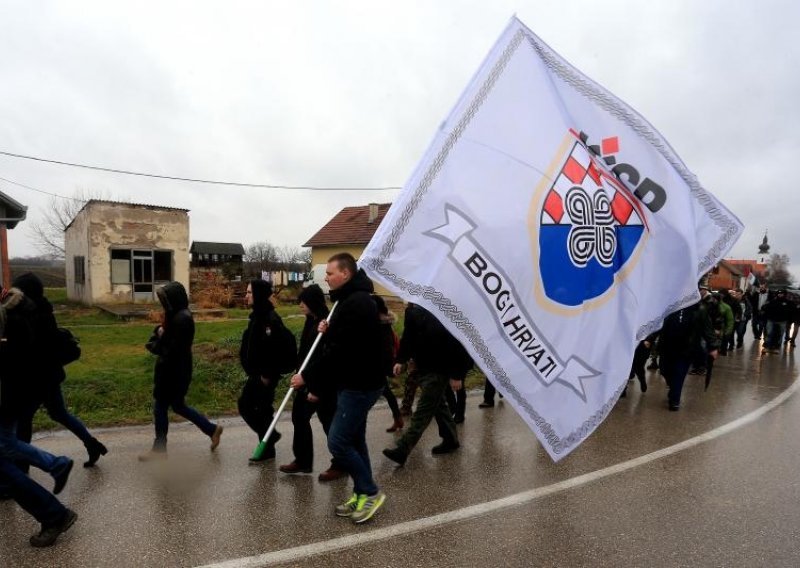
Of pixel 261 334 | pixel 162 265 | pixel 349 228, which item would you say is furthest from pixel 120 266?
pixel 261 334

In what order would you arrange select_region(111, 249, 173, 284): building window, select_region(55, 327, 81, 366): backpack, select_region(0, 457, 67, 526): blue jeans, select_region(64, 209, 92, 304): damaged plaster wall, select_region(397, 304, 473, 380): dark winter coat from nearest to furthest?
1. select_region(0, 457, 67, 526): blue jeans
2. select_region(55, 327, 81, 366): backpack
3. select_region(397, 304, 473, 380): dark winter coat
4. select_region(64, 209, 92, 304): damaged plaster wall
5. select_region(111, 249, 173, 284): building window

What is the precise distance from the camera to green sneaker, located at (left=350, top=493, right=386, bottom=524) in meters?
3.58

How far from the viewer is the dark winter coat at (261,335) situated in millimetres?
4656

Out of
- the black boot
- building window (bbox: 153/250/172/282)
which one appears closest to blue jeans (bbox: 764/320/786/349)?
the black boot

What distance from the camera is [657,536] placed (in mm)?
3510

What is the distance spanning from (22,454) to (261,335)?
1.88 m

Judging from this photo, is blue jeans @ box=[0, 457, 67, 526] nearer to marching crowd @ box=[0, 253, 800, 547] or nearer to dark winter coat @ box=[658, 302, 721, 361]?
marching crowd @ box=[0, 253, 800, 547]

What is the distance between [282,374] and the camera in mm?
4926

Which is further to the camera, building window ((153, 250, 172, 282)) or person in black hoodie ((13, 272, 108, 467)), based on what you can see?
building window ((153, 250, 172, 282))

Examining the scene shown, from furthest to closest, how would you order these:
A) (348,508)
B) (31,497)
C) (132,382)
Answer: (132,382) → (348,508) → (31,497)

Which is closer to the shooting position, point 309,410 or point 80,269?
point 309,410

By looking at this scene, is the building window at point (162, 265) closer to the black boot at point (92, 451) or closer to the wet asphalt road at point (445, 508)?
the wet asphalt road at point (445, 508)

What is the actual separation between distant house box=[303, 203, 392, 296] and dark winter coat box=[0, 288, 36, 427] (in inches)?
1000

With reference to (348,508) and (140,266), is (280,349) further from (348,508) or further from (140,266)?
(140,266)
